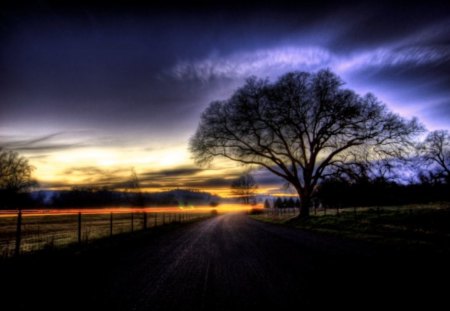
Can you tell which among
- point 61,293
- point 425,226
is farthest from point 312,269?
point 425,226

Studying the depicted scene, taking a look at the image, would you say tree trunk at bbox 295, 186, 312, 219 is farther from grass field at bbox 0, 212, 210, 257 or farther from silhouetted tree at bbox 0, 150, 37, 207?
silhouetted tree at bbox 0, 150, 37, 207

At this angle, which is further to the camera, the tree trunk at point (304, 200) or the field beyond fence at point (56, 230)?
the tree trunk at point (304, 200)

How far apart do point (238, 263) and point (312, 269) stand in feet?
6.71

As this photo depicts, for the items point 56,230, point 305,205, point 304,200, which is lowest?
point 56,230

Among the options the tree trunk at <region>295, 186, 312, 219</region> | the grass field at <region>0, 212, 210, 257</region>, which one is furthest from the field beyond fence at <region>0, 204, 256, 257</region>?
the tree trunk at <region>295, 186, 312, 219</region>

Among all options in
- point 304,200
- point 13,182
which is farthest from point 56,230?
point 13,182

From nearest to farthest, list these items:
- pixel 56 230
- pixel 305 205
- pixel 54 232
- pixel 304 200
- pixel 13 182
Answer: pixel 54 232
pixel 56 230
pixel 304 200
pixel 305 205
pixel 13 182

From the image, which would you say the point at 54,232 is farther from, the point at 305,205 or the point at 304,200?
the point at 305,205

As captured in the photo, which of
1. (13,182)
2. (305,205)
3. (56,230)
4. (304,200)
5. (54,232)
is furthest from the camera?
(13,182)

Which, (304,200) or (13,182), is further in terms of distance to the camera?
(13,182)

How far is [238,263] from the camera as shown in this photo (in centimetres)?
791

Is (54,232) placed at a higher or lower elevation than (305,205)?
lower

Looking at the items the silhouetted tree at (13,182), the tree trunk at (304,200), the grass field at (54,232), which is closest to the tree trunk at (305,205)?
the tree trunk at (304,200)

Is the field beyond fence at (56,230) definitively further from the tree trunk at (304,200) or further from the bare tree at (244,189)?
the bare tree at (244,189)
